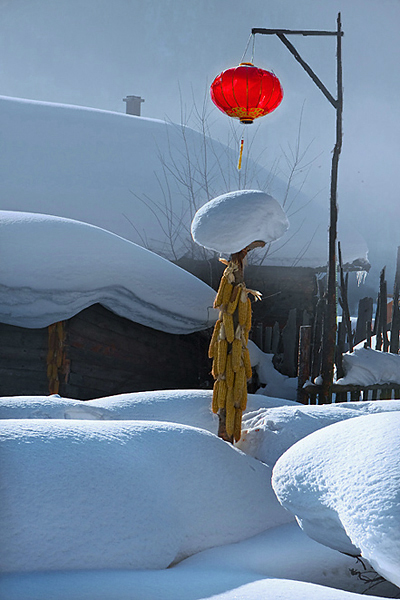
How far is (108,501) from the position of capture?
2.46 m

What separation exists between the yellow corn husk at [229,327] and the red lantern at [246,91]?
2.29 meters

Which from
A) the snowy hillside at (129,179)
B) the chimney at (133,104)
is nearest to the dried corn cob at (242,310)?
the snowy hillside at (129,179)

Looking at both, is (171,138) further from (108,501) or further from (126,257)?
(108,501)

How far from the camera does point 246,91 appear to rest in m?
5.12

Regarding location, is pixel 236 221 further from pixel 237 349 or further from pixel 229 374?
pixel 229 374

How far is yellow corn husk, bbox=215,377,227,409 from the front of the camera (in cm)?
370

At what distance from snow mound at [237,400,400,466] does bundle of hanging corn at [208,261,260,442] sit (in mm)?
111

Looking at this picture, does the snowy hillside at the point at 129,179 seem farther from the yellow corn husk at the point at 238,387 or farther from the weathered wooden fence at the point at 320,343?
the yellow corn husk at the point at 238,387

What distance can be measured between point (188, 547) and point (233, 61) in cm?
398

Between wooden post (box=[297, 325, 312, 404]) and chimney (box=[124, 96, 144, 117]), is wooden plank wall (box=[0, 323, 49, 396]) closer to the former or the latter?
wooden post (box=[297, 325, 312, 404])

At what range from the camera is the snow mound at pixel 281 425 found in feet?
11.6

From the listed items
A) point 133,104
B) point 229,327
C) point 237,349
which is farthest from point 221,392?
point 133,104

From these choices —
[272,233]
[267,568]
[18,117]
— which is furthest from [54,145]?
[267,568]

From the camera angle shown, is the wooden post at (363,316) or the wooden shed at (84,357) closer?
the wooden shed at (84,357)
